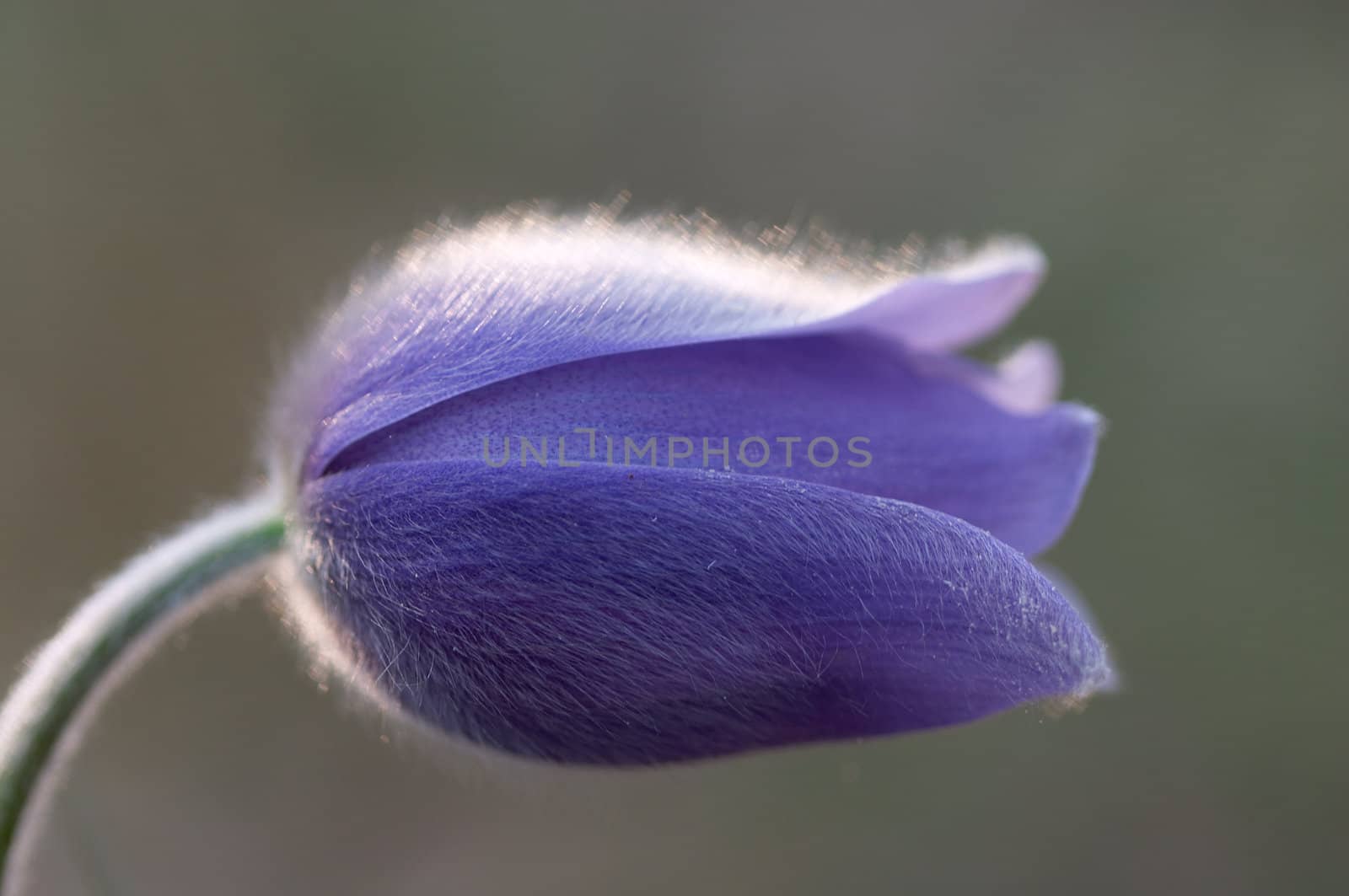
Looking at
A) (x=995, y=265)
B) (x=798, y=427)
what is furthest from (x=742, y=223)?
(x=798, y=427)

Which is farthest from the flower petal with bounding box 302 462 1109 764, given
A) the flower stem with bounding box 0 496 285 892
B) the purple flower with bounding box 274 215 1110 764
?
the flower stem with bounding box 0 496 285 892

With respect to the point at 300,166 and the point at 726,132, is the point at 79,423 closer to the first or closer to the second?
the point at 300,166

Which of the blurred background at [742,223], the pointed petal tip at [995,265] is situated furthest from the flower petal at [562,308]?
the blurred background at [742,223]

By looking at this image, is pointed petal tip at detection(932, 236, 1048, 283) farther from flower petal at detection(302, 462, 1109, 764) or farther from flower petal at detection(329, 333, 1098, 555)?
flower petal at detection(302, 462, 1109, 764)

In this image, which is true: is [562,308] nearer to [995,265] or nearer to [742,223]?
[995,265]

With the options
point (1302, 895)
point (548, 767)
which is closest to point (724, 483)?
point (548, 767)
